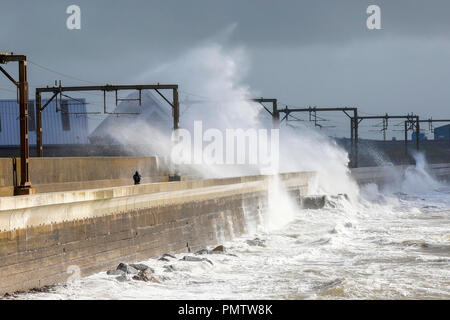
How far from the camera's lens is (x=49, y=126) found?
193 feet

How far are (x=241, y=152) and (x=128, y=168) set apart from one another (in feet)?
84.8

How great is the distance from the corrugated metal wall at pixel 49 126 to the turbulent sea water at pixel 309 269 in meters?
29.4

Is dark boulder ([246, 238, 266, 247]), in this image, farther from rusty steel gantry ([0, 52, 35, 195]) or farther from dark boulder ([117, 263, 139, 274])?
rusty steel gantry ([0, 52, 35, 195])

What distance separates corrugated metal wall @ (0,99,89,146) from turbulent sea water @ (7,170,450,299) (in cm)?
2937

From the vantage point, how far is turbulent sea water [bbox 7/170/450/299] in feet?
52.4

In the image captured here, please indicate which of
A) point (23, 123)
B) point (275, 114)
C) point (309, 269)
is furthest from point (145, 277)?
point (275, 114)

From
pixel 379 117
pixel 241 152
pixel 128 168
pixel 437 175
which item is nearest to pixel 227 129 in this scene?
pixel 241 152

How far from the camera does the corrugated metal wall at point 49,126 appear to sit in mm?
56750

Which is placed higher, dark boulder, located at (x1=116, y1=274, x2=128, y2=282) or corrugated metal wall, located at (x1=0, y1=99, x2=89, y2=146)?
corrugated metal wall, located at (x1=0, y1=99, x2=89, y2=146)

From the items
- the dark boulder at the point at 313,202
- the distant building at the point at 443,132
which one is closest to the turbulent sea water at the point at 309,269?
the dark boulder at the point at 313,202

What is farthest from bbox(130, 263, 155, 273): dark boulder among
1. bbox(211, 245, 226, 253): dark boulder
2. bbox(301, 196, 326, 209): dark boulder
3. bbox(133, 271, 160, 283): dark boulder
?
bbox(301, 196, 326, 209): dark boulder

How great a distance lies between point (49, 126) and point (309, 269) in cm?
4186
